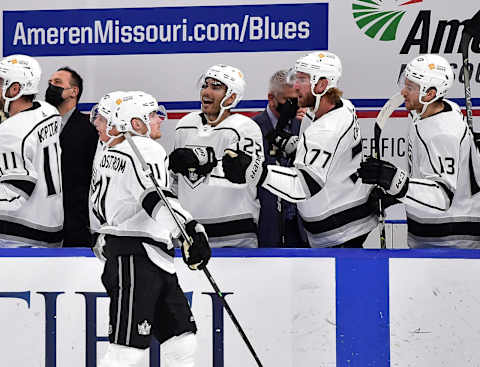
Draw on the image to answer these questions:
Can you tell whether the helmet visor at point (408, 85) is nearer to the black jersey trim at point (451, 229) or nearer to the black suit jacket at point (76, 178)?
the black jersey trim at point (451, 229)

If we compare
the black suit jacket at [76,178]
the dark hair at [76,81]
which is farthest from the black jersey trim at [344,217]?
the dark hair at [76,81]

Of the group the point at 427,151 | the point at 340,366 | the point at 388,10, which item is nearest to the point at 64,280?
the point at 340,366

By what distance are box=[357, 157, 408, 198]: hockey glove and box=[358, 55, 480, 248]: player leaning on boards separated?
0.04 m

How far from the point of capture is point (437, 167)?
4898mm

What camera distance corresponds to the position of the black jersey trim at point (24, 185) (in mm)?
5191

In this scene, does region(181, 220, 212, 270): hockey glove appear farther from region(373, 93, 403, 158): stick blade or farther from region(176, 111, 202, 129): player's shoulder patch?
region(176, 111, 202, 129): player's shoulder patch

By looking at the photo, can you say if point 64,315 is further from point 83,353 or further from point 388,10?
point 388,10

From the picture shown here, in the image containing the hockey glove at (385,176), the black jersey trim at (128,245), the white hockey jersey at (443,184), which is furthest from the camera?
the white hockey jersey at (443,184)

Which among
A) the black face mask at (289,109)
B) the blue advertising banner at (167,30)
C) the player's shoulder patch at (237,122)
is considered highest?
the blue advertising banner at (167,30)

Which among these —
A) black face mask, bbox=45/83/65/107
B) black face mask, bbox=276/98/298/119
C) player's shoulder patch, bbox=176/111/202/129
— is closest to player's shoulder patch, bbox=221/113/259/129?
player's shoulder patch, bbox=176/111/202/129

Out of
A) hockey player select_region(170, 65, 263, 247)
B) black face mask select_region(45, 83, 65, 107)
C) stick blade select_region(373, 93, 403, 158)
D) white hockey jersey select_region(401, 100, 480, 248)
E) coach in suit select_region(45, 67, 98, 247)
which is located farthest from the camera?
black face mask select_region(45, 83, 65, 107)

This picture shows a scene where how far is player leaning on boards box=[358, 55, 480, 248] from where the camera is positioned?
486 centimetres

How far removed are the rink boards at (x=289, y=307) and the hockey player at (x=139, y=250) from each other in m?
0.33

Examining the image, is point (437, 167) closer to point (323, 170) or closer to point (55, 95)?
point (323, 170)
